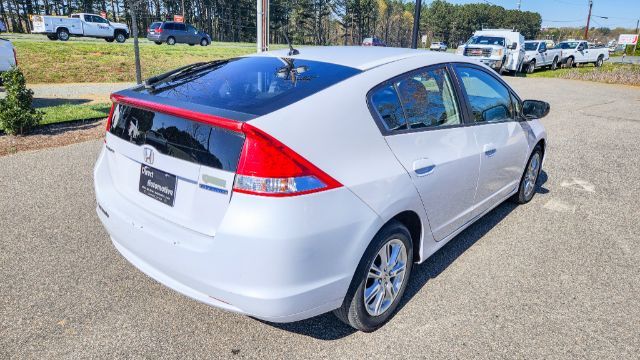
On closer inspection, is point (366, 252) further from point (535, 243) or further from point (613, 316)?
point (535, 243)

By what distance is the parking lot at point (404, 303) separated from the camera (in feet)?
8.36

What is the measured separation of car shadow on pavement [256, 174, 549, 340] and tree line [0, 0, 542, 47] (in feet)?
195

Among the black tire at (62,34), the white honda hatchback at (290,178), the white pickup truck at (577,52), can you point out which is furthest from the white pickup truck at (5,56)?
the white pickup truck at (577,52)

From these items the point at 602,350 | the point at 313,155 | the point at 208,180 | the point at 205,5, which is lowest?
the point at 602,350

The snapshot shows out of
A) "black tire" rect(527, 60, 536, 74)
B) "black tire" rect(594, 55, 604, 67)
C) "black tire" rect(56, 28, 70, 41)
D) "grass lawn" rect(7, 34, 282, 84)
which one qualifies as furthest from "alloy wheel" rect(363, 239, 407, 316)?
"black tire" rect(594, 55, 604, 67)

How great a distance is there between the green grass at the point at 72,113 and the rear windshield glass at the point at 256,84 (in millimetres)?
6361

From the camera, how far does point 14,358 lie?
238 cm

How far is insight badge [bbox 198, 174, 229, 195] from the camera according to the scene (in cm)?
207

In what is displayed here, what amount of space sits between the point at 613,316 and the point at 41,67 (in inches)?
710

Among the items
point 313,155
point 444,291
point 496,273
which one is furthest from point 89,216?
point 496,273

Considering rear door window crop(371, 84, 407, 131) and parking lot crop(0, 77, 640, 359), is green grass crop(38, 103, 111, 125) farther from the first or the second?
rear door window crop(371, 84, 407, 131)

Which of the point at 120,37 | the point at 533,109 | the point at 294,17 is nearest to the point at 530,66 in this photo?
the point at 533,109

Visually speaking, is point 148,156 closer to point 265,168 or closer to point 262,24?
point 265,168

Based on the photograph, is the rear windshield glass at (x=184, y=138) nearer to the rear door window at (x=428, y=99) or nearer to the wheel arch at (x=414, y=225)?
the wheel arch at (x=414, y=225)
